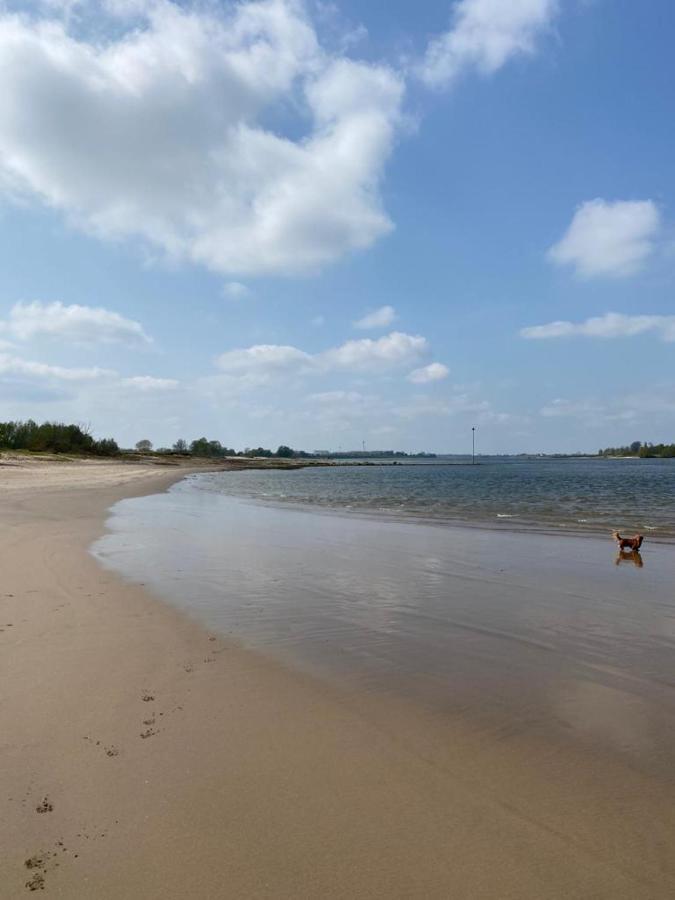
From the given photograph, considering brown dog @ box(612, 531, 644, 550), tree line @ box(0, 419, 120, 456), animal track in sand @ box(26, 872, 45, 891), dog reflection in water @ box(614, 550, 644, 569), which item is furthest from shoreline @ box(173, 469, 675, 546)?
tree line @ box(0, 419, 120, 456)

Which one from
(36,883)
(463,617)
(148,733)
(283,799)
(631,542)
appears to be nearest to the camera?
(36,883)

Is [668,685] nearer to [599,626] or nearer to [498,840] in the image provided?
[599,626]

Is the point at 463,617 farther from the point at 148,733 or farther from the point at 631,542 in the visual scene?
the point at 631,542

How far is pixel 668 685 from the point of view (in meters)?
5.53

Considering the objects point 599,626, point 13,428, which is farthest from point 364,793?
point 13,428

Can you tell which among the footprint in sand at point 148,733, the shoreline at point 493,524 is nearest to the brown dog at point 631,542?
the shoreline at point 493,524

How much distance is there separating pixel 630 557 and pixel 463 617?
25.8ft

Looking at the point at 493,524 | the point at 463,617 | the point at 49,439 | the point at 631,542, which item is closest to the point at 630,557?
the point at 631,542

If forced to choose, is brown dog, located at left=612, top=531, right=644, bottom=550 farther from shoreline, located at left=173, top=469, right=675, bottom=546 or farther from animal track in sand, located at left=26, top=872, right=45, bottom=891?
animal track in sand, located at left=26, top=872, right=45, bottom=891

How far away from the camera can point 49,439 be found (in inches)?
3492

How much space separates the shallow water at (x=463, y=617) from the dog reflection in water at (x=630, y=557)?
0.15 meters

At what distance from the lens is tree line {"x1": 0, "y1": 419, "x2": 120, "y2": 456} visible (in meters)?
81.1

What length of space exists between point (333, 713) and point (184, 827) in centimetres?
180

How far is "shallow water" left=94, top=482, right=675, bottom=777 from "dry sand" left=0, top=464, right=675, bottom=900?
2.04 feet
